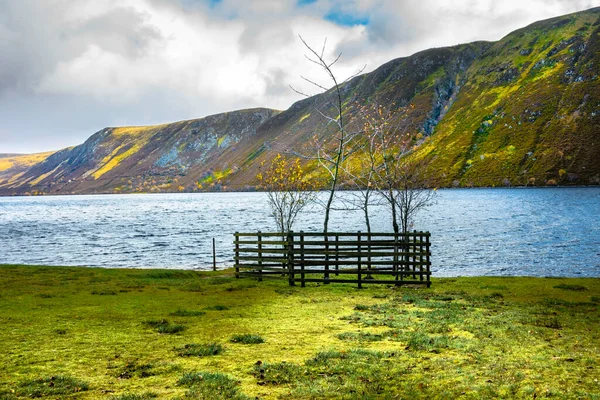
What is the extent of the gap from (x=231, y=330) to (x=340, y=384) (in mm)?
6284

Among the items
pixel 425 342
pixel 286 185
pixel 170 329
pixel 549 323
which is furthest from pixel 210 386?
pixel 286 185

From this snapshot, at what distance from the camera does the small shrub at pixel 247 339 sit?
13700mm

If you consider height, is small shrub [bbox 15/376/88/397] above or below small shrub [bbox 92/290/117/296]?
above

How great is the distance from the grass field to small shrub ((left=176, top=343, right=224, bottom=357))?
0.05 metres

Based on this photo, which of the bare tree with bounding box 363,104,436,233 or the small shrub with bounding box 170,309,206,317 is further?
the bare tree with bounding box 363,104,436,233

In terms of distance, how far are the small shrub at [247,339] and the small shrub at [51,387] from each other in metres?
4.70

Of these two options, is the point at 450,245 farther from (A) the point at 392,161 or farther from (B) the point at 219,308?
(B) the point at 219,308

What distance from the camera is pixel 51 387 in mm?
9664

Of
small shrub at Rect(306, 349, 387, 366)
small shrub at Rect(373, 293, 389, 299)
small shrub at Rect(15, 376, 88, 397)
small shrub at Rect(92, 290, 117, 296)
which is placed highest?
small shrub at Rect(15, 376, 88, 397)

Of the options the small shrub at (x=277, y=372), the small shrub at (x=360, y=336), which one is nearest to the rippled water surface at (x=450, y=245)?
the small shrub at (x=360, y=336)

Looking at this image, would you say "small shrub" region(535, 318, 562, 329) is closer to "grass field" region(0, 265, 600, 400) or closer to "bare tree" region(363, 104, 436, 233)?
"grass field" region(0, 265, 600, 400)

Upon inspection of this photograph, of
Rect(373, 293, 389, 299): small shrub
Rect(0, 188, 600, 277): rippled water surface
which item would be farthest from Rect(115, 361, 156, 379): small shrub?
Rect(0, 188, 600, 277): rippled water surface

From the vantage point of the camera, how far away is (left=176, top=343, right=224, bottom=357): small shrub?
12.4 meters

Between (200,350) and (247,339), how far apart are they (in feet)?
5.40
